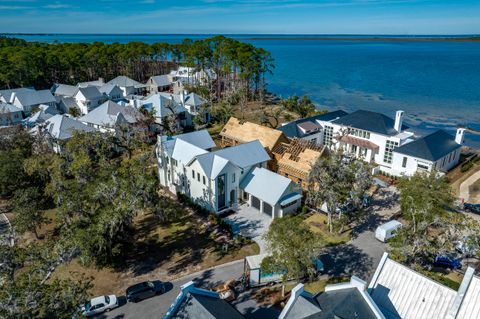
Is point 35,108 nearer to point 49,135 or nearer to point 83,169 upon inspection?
point 49,135

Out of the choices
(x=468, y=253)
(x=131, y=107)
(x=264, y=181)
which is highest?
(x=131, y=107)

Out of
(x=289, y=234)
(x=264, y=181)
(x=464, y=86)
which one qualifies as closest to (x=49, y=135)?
(x=264, y=181)

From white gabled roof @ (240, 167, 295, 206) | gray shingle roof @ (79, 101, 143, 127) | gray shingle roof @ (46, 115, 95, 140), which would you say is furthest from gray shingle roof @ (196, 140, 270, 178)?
gray shingle roof @ (79, 101, 143, 127)

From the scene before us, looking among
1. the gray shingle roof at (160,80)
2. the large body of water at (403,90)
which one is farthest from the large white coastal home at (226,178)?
the gray shingle roof at (160,80)

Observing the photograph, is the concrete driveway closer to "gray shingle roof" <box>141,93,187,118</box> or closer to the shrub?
the shrub

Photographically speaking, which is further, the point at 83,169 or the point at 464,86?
the point at 464,86

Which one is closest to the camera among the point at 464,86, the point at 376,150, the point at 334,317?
the point at 334,317
